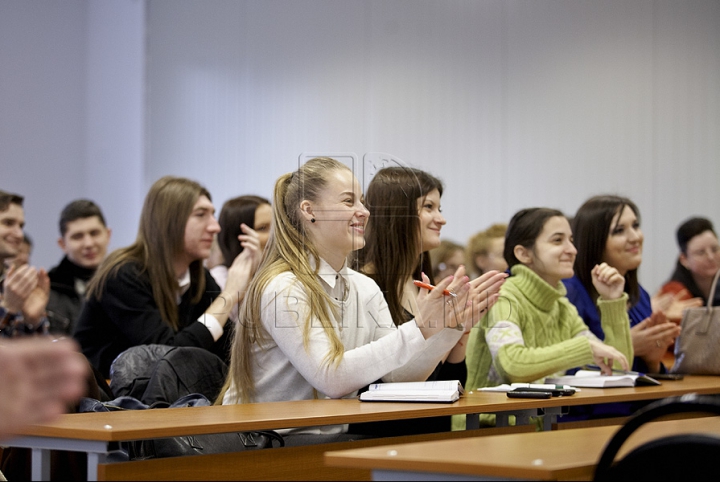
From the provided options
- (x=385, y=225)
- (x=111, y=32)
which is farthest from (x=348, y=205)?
(x=111, y=32)

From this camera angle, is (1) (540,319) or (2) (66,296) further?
(2) (66,296)

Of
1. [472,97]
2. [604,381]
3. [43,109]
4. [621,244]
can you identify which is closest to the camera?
[604,381]

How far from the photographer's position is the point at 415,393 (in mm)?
2357

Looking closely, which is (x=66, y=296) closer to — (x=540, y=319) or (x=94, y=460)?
(x=540, y=319)

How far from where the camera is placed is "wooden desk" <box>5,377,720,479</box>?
1759 millimetres

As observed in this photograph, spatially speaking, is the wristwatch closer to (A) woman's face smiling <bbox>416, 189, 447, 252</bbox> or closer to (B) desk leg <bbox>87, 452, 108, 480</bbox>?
(A) woman's face smiling <bbox>416, 189, 447, 252</bbox>

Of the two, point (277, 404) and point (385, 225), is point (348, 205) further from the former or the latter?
point (277, 404)

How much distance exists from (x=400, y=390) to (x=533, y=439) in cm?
68

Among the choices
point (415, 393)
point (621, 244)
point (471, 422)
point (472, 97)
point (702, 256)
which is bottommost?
point (471, 422)

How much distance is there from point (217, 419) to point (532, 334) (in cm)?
161

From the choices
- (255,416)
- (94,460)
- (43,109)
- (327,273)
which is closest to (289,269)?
(327,273)

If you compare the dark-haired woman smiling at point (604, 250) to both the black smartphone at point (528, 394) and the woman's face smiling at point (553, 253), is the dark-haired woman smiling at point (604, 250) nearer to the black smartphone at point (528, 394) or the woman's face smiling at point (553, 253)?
the woman's face smiling at point (553, 253)

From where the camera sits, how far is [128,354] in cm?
277

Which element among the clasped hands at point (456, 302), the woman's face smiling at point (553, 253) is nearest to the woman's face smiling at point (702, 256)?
the woman's face smiling at point (553, 253)
